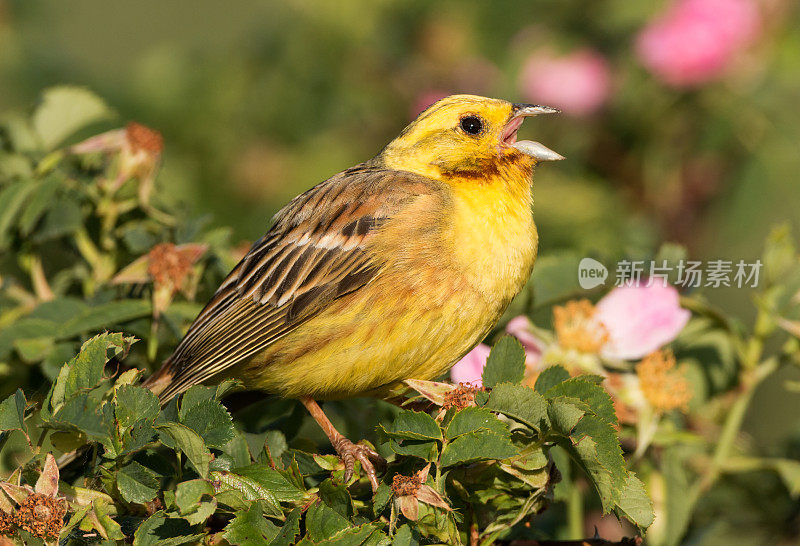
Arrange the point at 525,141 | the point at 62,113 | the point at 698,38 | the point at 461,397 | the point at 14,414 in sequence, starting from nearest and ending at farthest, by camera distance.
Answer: the point at 14,414 → the point at 461,397 → the point at 525,141 → the point at 62,113 → the point at 698,38

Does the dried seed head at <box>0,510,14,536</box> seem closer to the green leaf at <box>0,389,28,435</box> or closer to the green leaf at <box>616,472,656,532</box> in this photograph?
the green leaf at <box>0,389,28,435</box>

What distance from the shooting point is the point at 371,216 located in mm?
2570

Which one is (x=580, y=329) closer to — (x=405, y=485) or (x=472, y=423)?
(x=472, y=423)

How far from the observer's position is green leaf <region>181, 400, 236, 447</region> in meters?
1.64

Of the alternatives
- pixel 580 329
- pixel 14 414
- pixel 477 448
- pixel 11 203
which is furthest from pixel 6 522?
pixel 580 329

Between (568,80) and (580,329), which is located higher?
(568,80)

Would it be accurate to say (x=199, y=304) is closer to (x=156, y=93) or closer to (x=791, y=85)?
(x=156, y=93)

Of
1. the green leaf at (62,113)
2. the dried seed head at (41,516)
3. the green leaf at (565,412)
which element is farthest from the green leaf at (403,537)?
the green leaf at (62,113)

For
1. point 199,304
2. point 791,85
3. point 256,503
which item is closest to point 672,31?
point 791,85

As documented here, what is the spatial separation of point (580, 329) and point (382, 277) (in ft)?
1.68

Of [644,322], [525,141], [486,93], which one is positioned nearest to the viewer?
[644,322]

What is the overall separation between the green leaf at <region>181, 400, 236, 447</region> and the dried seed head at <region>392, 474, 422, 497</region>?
0.95 ft

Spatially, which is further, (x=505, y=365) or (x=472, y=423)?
(x=505, y=365)

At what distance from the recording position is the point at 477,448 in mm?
1632
